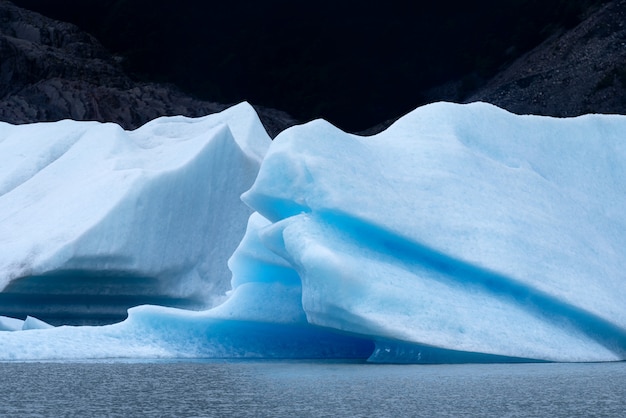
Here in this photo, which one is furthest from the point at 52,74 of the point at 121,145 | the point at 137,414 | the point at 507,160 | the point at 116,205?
the point at 137,414

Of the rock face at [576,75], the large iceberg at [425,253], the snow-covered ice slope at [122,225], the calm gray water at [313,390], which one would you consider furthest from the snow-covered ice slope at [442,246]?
the rock face at [576,75]

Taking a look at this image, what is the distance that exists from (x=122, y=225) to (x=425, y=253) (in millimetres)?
4273

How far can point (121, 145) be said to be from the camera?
11070 mm

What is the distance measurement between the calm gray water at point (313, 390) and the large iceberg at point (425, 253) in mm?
289

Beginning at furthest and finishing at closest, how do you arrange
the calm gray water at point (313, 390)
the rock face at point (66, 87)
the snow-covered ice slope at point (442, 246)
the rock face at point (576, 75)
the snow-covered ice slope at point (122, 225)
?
the rock face at point (576, 75)
the rock face at point (66, 87)
the snow-covered ice slope at point (122, 225)
the snow-covered ice slope at point (442, 246)
the calm gray water at point (313, 390)

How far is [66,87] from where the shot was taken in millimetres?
22859

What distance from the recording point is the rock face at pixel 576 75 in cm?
2248

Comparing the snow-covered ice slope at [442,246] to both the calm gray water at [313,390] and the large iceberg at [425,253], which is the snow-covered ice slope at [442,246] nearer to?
the large iceberg at [425,253]

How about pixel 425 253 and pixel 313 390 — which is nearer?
pixel 313 390

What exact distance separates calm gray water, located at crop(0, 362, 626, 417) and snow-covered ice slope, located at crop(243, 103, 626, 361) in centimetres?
Result: 25

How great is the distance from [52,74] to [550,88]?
40.0 ft

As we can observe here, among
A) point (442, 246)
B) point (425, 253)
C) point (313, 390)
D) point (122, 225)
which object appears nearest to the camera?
point (313, 390)

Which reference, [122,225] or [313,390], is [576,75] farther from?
[313,390]

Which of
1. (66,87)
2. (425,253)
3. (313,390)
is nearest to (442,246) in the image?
(425,253)
